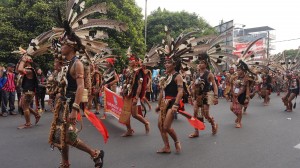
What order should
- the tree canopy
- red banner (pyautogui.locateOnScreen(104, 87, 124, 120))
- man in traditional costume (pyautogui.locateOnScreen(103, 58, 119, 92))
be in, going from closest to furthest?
red banner (pyautogui.locateOnScreen(104, 87, 124, 120)) → man in traditional costume (pyautogui.locateOnScreen(103, 58, 119, 92)) → the tree canopy

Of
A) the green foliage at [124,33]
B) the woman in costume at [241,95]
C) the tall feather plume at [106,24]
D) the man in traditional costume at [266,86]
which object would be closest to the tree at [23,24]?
the green foliage at [124,33]

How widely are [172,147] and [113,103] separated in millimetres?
2978

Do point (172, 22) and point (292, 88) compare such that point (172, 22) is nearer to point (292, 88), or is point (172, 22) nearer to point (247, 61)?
point (292, 88)

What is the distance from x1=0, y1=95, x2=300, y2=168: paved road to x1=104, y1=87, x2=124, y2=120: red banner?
0.37m

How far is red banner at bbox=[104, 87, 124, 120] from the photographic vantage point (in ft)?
25.9

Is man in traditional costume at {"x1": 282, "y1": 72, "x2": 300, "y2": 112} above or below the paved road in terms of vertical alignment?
above

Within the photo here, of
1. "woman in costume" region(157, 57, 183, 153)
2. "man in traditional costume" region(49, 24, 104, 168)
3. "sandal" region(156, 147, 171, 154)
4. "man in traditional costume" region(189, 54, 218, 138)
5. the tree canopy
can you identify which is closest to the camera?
"man in traditional costume" region(49, 24, 104, 168)

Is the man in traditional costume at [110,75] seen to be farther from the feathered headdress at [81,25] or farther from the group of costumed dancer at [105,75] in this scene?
the feathered headdress at [81,25]

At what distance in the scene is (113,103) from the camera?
27.3 feet

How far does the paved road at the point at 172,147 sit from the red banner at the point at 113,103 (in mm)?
372

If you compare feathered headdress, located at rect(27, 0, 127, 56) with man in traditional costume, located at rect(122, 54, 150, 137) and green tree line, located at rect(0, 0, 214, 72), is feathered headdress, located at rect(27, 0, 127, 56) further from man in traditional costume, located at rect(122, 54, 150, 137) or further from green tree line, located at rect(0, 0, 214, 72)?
green tree line, located at rect(0, 0, 214, 72)

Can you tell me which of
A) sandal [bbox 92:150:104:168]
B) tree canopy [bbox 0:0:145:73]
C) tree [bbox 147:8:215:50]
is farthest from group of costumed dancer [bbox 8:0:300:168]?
tree [bbox 147:8:215:50]

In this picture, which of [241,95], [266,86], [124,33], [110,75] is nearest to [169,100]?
[241,95]

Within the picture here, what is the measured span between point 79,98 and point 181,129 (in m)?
4.36
